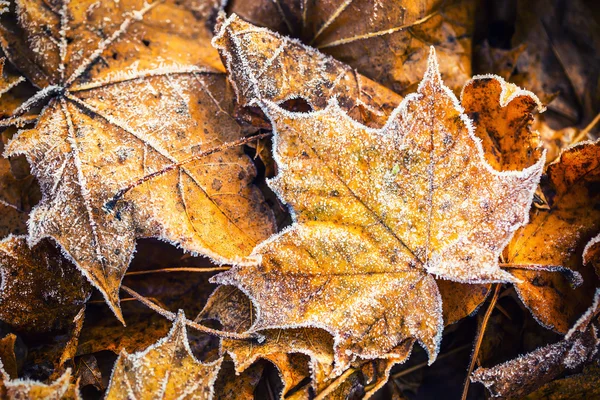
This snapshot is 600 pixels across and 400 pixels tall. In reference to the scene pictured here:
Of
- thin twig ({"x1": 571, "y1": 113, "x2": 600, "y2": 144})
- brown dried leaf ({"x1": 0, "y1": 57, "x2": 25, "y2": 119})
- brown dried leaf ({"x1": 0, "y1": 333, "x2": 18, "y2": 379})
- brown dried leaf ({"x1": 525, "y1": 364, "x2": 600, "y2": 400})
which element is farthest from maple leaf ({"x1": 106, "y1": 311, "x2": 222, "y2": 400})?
thin twig ({"x1": 571, "y1": 113, "x2": 600, "y2": 144})

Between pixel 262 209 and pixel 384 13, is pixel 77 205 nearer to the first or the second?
pixel 262 209

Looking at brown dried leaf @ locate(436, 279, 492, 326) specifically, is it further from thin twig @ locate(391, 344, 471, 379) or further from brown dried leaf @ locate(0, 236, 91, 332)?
brown dried leaf @ locate(0, 236, 91, 332)

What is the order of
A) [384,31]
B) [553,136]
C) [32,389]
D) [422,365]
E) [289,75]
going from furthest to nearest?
[553,136] < [422,365] < [384,31] < [289,75] < [32,389]

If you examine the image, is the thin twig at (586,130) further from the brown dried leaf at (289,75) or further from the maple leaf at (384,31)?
the brown dried leaf at (289,75)

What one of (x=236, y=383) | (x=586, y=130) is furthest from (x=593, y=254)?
(x=236, y=383)

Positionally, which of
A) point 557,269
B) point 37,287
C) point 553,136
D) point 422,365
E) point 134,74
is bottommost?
point 422,365

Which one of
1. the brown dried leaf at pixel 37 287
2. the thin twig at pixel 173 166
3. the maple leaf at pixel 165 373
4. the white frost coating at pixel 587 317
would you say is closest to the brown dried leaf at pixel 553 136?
the white frost coating at pixel 587 317

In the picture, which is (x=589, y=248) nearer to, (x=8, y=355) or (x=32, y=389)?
(x=32, y=389)
